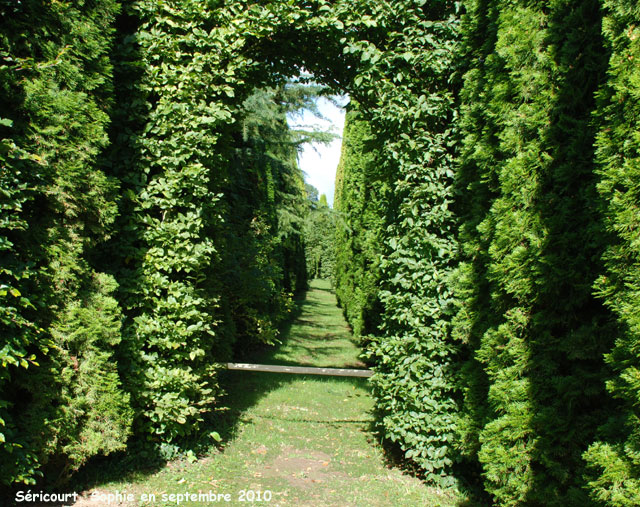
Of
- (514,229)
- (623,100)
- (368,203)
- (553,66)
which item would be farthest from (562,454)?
(368,203)

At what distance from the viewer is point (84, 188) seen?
11.5 ft

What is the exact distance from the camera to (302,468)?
4.53 m

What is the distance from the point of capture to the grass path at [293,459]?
3902 mm

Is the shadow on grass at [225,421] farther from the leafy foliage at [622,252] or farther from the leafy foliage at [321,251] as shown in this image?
the leafy foliage at [321,251]

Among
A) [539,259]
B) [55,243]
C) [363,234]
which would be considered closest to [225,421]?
[55,243]

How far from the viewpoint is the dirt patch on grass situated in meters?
4.26

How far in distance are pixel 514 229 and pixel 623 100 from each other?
3.76 feet

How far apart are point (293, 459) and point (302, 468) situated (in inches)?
8.9

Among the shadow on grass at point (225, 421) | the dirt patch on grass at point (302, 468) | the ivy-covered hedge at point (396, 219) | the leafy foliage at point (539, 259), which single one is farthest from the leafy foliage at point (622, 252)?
the shadow on grass at point (225, 421)

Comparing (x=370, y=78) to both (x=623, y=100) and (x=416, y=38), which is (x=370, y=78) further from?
(x=623, y=100)

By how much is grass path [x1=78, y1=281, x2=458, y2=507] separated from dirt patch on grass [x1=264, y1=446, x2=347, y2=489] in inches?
0.4

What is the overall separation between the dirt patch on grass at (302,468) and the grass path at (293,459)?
0.4 inches

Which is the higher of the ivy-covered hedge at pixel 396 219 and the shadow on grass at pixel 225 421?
the ivy-covered hedge at pixel 396 219

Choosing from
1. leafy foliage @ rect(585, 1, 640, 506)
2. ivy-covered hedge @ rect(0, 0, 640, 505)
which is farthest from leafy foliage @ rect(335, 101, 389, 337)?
leafy foliage @ rect(585, 1, 640, 506)
